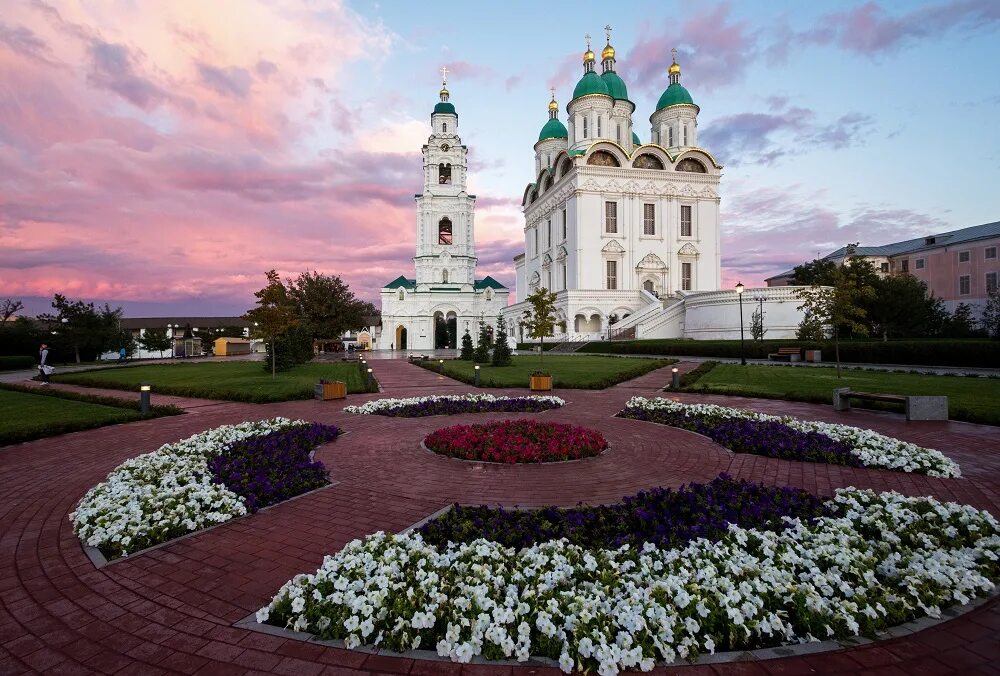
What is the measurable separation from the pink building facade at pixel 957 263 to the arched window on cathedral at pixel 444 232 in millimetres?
43559

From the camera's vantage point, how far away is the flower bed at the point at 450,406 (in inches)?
515

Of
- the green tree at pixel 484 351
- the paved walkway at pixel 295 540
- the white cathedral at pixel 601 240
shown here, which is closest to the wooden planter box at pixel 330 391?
the paved walkway at pixel 295 540

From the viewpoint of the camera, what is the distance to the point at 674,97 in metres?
62.2

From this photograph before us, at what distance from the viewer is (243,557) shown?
4.64 metres

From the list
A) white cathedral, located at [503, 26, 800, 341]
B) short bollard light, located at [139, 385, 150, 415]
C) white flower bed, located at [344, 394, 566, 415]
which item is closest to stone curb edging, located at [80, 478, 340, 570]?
white flower bed, located at [344, 394, 566, 415]

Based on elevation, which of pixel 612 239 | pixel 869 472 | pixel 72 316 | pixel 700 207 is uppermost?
pixel 700 207

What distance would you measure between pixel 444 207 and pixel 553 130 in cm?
2070

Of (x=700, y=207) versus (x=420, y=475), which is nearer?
(x=420, y=475)

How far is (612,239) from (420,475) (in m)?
51.1

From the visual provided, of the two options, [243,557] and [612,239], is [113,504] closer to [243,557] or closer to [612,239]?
[243,557]

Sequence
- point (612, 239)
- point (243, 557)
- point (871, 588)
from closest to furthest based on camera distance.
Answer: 1. point (871, 588)
2. point (243, 557)
3. point (612, 239)

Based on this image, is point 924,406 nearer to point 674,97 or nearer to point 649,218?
point 649,218

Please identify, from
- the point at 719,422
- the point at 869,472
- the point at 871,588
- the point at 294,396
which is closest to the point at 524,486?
the point at 871,588

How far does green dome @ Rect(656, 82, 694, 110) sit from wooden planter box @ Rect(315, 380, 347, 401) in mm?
61653
